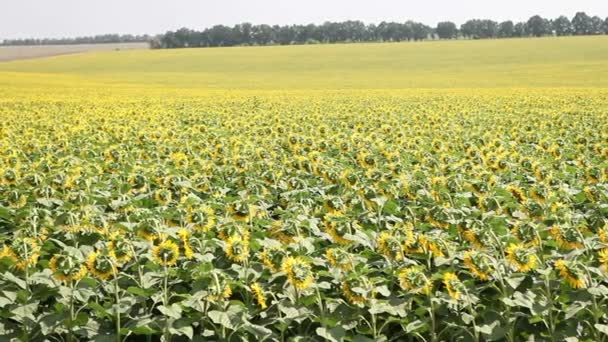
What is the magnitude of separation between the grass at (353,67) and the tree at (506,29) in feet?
119

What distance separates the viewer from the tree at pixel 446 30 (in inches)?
5408

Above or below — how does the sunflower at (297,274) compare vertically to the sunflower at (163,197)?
above

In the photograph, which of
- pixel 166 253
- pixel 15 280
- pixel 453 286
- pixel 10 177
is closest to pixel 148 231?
pixel 166 253

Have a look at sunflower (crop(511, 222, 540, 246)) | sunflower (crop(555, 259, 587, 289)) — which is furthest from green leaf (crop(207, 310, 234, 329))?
sunflower (crop(511, 222, 540, 246))

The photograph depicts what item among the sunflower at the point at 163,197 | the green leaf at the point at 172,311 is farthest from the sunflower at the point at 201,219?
the green leaf at the point at 172,311

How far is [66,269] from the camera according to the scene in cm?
452

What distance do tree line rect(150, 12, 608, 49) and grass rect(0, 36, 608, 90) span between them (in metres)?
33.4

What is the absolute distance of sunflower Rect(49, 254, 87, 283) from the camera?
4.52m

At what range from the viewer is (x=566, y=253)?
→ 5.34m

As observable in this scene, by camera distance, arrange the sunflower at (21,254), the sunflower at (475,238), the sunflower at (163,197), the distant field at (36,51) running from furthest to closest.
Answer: the distant field at (36,51)
the sunflower at (163,197)
the sunflower at (475,238)
the sunflower at (21,254)

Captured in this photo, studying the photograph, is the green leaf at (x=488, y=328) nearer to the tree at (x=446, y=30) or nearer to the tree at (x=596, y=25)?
the tree at (x=446, y=30)

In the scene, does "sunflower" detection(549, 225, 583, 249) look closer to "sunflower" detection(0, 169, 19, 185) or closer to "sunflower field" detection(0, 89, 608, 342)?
"sunflower field" detection(0, 89, 608, 342)

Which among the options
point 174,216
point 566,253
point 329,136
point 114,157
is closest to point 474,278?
point 566,253

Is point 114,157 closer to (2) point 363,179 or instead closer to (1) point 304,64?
(2) point 363,179
